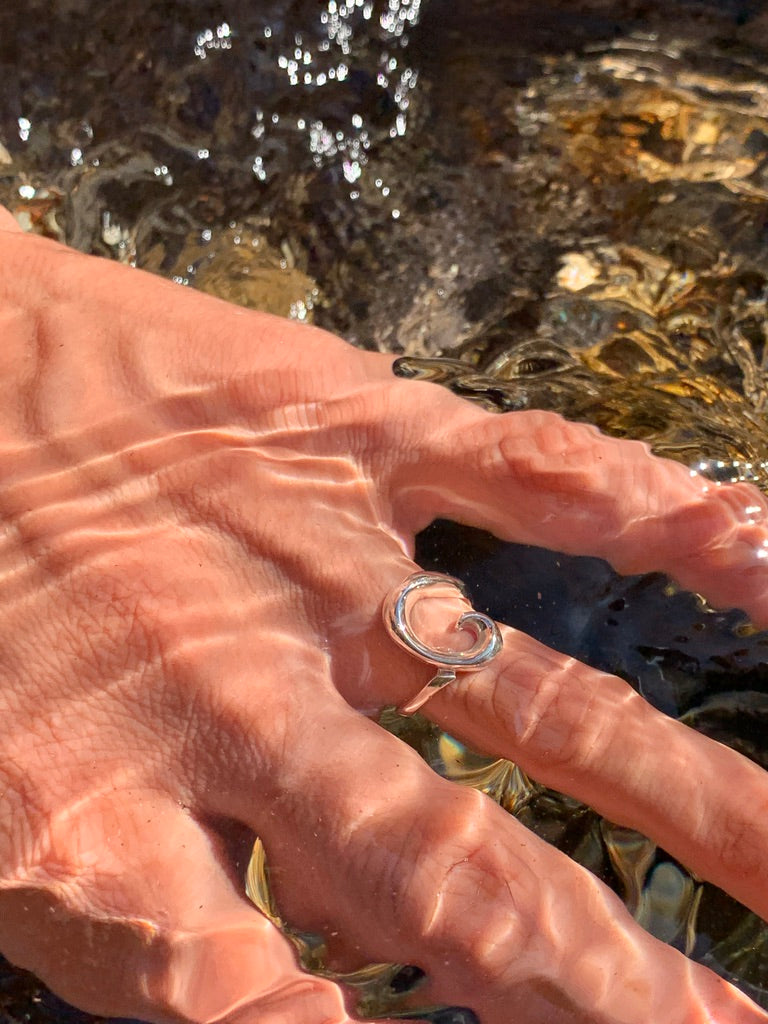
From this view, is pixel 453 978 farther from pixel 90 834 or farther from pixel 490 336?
pixel 490 336

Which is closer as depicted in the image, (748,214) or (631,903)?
(631,903)

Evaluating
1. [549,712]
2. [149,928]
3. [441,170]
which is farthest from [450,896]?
[441,170]

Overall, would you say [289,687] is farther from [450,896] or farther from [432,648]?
[450,896]

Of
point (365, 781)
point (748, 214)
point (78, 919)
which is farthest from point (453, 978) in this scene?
point (748, 214)

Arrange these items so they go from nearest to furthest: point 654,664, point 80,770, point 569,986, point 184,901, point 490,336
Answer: point 569,986 < point 184,901 < point 80,770 < point 654,664 < point 490,336

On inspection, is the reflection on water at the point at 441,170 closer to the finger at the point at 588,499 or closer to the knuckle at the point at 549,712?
the finger at the point at 588,499

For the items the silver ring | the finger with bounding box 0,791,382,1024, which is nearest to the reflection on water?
the silver ring
